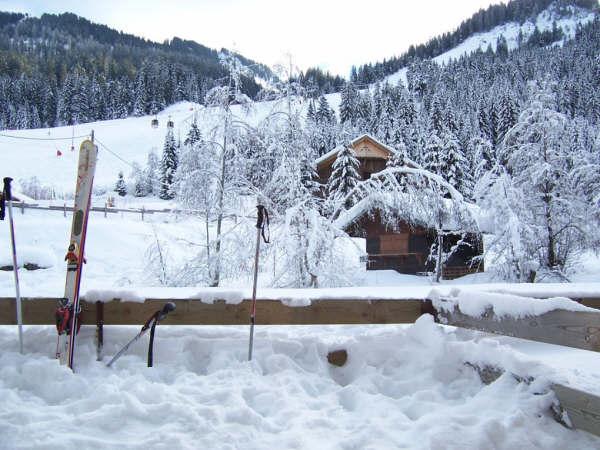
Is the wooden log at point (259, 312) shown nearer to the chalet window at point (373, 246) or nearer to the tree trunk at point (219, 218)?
the tree trunk at point (219, 218)

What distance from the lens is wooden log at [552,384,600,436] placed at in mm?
2189

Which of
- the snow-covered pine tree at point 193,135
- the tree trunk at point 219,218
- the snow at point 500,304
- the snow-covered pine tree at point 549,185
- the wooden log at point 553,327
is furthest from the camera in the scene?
A: the snow-covered pine tree at point 549,185

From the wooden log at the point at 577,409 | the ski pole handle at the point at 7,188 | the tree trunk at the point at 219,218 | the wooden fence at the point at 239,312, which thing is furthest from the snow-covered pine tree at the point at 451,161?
the ski pole handle at the point at 7,188

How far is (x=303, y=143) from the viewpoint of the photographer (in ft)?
36.5

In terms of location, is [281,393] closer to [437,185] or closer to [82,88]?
[437,185]

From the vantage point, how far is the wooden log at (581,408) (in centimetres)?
219

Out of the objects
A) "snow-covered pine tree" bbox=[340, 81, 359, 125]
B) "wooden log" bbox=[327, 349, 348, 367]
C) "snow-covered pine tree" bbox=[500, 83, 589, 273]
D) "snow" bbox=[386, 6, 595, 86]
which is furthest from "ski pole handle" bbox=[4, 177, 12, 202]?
"snow" bbox=[386, 6, 595, 86]

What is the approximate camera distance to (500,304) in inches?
123

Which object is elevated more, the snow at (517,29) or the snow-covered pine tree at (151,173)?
the snow at (517,29)

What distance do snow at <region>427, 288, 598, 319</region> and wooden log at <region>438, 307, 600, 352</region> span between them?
3 centimetres

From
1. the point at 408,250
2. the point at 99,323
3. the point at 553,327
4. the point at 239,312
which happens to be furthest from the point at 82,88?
the point at 553,327

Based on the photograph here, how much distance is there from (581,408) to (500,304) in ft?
3.19

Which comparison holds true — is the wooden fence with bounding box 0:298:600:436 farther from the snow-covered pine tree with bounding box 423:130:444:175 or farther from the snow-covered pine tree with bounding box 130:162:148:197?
the snow-covered pine tree with bounding box 130:162:148:197

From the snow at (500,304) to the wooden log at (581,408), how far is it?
0.70 m
